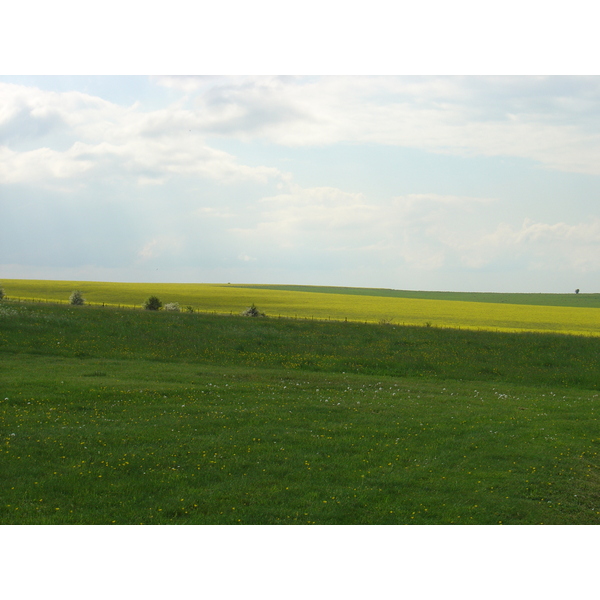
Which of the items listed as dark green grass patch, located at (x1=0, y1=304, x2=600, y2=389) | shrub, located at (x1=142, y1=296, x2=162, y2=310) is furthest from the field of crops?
dark green grass patch, located at (x1=0, y1=304, x2=600, y2=389)

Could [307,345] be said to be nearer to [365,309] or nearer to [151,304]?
[151,304]

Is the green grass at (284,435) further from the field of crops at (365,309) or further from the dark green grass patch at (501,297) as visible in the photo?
the dark green grass patch at (501,297)

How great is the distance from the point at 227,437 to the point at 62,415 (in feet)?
19.9

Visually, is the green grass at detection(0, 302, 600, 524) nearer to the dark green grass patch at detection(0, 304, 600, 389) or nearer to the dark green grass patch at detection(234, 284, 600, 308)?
the dark green grass patch at detection(0, 304, 600, 389)

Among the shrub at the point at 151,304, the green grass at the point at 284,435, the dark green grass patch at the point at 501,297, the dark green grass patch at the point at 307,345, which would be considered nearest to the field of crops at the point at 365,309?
the shrub at the point at 151,304

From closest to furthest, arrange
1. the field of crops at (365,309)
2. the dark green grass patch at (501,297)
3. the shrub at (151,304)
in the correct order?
1. the shrub at (151,304)
2. the field of crops at (365,309)
3. the dark green grass patch at (501,297)

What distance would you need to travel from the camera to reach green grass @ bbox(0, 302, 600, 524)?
12.2 meters

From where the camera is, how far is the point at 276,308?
80438 millimetres

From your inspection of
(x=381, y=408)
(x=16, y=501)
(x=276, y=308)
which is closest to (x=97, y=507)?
(x=16, y=501)

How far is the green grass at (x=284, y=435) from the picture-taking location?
12.2 metres

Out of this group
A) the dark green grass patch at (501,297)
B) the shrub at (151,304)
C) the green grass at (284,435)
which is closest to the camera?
the green grass at (284,435)

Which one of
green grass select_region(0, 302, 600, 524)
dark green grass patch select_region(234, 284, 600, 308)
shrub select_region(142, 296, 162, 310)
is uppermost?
dark green grass patch select_region(234, 284, 600, 308)

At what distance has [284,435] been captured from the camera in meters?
17.3

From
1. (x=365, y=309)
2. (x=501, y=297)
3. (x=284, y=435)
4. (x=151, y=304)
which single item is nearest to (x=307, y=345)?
(x=284, y=435)
